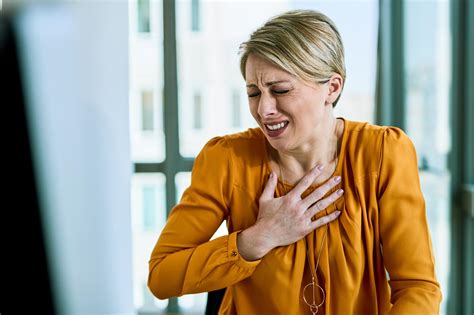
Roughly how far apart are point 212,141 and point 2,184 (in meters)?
0.72

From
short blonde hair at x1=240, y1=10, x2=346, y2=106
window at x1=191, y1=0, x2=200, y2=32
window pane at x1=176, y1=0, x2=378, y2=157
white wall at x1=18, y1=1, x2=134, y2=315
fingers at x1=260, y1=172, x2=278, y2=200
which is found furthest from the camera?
window at x1=191, y1=0, x2=200, y2=32

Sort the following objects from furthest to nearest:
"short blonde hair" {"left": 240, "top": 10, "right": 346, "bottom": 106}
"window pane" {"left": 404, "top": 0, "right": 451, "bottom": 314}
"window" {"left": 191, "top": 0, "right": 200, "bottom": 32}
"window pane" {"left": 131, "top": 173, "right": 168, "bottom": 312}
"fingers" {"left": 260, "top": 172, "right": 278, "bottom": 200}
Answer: "window pane" {"left": 131, "top": 173, "right": 168, "bottom": 312} → "window" {"left": 191, "top": 0, "right": 200, "bottom": 32} → "window pane" {"left": 404, "top": 0, "right": 451, "bottom": 314} → "fingers" {"left": 260, "top": 172, "right": 278, "bottom": 200} → "short blonde hair" {"left": 240, "top": 10, "right": 346, "bottom": 106}

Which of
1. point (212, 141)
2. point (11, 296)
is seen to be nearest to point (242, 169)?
point (212, 141)

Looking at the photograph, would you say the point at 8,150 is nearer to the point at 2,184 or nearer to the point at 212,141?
the point at 2,184

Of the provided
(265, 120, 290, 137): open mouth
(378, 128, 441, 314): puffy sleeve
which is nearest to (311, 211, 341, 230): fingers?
(378, 128, 441, 314): puffy sleeve

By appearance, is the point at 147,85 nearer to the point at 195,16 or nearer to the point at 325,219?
the point at 195,16

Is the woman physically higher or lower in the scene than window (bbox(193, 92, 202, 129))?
lower

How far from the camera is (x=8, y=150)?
1.64m

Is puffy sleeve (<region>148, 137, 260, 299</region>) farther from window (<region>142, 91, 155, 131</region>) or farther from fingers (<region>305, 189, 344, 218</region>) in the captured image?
window (<region>142, 91, 155, 131</region>)

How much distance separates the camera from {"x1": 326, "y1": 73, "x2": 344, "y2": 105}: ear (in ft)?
4.07

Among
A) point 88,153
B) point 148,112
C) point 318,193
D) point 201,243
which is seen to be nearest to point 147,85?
point 148,112

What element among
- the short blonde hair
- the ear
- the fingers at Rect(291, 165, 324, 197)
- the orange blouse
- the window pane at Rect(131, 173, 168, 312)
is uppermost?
the short blonde hair

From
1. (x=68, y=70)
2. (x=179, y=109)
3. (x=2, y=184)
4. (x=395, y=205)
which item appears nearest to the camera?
(x=395, y=205)

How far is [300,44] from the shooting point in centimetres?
115
